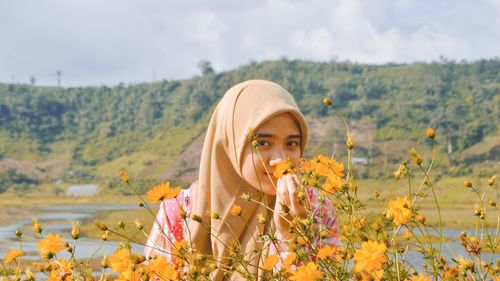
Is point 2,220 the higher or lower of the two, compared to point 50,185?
higher

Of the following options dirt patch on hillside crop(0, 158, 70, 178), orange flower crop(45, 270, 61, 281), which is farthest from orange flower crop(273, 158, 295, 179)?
dirt patch on hillside crop(0, 158, 70, 178)

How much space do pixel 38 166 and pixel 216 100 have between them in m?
20.4

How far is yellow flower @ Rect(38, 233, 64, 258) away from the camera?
4.62 ft

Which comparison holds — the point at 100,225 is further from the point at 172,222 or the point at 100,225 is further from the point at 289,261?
the point at 172,222

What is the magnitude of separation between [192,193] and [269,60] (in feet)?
346

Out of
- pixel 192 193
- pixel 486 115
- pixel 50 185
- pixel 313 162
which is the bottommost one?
pixel 50 185

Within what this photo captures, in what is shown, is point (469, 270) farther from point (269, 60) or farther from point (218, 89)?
point (269, 60)

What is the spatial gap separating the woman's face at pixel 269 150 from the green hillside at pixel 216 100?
58.7 meters

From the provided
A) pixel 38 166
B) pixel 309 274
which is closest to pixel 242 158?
pixel 309 274

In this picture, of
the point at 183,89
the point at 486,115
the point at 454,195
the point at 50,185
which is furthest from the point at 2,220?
the point at 183,89

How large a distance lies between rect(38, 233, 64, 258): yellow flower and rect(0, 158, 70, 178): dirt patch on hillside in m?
81.8

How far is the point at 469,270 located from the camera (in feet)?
4.13

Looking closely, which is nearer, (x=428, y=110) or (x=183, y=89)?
(x=428, y=110)

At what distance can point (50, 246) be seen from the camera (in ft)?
4.66
